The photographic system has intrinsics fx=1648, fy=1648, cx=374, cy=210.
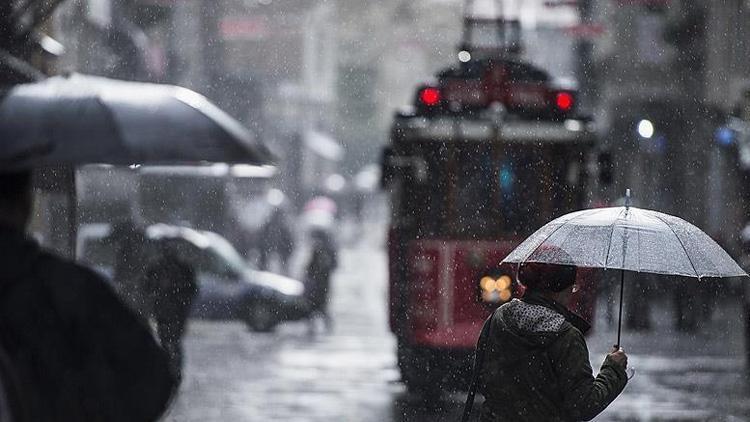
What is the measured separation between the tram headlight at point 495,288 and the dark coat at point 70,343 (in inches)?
433

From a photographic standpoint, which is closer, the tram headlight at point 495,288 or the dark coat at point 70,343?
the dark coat at point 70,343

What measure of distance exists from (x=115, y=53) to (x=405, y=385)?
22.1 meters

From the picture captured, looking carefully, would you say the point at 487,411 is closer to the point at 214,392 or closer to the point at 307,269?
the point at 214,392

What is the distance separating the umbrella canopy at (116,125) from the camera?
5492 mm

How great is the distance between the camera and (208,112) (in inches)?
265

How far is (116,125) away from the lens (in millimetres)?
6094

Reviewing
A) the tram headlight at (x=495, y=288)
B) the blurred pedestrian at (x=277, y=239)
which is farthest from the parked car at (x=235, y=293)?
the blurred pedestrian at (x=277, y=239)

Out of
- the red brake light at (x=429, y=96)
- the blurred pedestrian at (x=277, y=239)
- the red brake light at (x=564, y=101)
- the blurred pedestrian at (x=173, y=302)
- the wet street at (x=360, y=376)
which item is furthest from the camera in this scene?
the blurred pedestrian at (x=277, y=239)

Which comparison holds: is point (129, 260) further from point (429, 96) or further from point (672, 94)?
point (672, 94)

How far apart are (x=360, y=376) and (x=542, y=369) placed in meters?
11.6

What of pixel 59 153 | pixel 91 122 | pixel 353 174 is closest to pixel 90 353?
pixel 59 153

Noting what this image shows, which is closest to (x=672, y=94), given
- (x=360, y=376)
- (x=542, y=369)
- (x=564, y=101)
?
(x=360, y=376)

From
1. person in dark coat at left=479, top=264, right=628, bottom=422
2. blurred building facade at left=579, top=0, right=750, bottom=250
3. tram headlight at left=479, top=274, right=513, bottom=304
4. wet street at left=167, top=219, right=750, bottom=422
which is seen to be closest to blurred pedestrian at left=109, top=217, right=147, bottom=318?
wet street at left=167, top=219, right=750, bottom=422

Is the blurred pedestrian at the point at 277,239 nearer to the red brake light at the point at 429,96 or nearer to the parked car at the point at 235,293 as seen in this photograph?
the parked car at the point at 235,293
